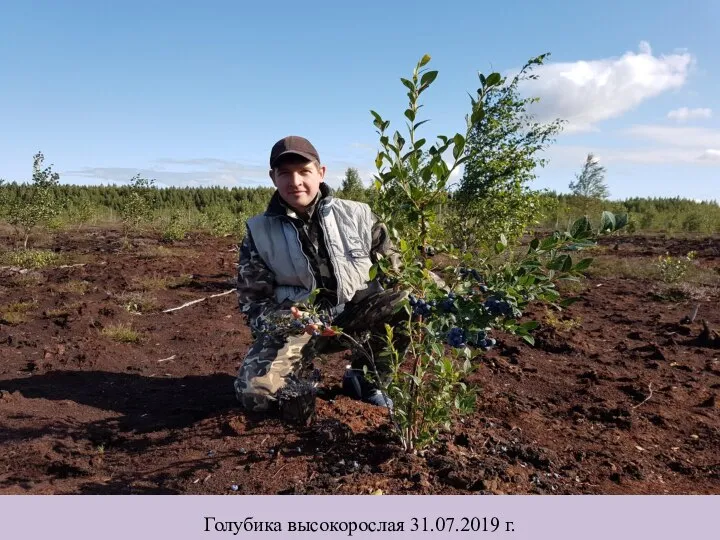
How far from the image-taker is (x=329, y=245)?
118 inches

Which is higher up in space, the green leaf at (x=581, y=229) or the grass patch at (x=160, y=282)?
the green leaf at (x=581, y=229)

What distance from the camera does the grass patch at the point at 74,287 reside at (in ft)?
21.6

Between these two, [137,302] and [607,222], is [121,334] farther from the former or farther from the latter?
[607,222]

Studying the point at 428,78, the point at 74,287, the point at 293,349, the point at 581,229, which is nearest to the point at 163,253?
the point at 74,287

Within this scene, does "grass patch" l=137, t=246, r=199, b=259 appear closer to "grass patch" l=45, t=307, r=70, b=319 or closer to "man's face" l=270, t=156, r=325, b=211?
"grass patch" l=45, t=307, r=70, b=319

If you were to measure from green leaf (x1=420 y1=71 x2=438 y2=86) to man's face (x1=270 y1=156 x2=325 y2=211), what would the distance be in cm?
95

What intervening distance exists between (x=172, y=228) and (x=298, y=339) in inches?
431

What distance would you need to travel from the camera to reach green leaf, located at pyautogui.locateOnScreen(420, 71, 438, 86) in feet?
6.79

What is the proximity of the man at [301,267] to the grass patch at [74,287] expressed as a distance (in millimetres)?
4334

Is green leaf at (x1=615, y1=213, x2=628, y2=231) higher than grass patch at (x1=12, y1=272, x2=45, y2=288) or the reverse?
higher

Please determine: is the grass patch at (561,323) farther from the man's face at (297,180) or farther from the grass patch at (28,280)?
the grass patch at (28,280)

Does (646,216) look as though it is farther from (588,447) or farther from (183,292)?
(588,447)

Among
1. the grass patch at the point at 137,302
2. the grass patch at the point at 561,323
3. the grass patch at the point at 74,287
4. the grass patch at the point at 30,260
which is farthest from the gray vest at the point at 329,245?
the grass patch at the point at 30,260

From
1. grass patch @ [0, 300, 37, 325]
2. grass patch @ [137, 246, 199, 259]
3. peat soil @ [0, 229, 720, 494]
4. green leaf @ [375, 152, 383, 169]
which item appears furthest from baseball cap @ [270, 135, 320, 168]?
grass patch @ [137, 246, 199, 259]
